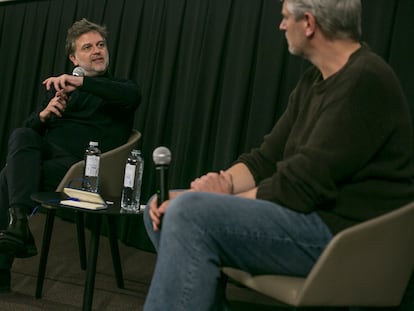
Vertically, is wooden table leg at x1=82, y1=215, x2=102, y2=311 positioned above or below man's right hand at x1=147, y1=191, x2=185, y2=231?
below

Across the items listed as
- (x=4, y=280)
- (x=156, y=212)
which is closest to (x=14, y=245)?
(x=4, y=280)

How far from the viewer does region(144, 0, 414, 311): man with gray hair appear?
4.66 ft

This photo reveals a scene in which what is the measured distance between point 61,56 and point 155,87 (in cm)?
119

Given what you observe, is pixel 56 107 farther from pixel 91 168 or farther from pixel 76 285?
pixel 76 285

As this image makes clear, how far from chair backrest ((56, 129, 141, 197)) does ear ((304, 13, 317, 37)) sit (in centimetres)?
141

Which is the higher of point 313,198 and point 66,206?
point 313,198

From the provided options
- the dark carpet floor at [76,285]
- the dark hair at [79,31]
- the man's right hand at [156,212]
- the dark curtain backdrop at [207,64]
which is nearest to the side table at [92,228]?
the dark carpet floor at [76,285]

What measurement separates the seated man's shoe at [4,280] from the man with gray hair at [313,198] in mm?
1356

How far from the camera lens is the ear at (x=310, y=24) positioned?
1634 millimetres

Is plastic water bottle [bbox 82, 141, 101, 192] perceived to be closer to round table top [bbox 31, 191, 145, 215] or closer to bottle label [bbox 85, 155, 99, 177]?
bottle label [bbox 85, 155, 99, 177]

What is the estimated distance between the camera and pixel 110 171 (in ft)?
9.23

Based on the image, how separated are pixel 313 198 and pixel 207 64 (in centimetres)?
254

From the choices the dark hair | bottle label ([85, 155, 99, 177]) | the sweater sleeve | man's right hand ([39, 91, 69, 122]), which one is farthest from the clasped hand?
the dark hair

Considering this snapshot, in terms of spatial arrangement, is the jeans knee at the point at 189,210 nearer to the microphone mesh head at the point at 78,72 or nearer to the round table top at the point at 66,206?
the round table top at the point at 66,206
